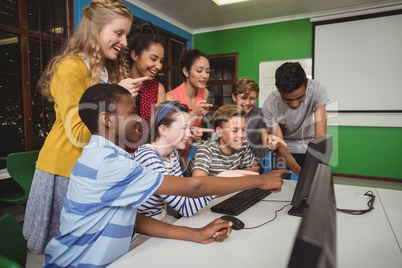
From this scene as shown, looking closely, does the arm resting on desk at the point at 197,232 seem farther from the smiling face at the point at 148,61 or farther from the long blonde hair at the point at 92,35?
the smiling face at the point at 148,61

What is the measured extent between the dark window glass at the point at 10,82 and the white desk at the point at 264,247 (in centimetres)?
273

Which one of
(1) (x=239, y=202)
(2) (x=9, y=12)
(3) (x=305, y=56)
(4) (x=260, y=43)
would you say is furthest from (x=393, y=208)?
(4) (x=260, y=43)

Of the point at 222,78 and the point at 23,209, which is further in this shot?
the point at 222,78

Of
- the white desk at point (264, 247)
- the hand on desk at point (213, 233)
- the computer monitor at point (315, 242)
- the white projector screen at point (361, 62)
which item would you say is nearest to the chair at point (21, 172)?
the white desk at point (264, 247)

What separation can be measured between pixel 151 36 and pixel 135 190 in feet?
4.09

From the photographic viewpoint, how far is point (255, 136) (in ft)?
7.40

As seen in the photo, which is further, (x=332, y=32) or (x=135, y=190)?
(x=332, y=32)

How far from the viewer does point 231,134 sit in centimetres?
175

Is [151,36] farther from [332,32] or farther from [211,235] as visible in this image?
[332,32]

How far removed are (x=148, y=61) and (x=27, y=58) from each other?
2.02 metres

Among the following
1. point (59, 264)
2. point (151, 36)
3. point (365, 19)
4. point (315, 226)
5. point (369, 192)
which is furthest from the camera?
point (365, 19)

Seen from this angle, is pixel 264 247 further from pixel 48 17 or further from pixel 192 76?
pixel 48 17

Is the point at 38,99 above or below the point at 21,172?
above

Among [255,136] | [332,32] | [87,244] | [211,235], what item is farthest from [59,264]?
[332,32]
